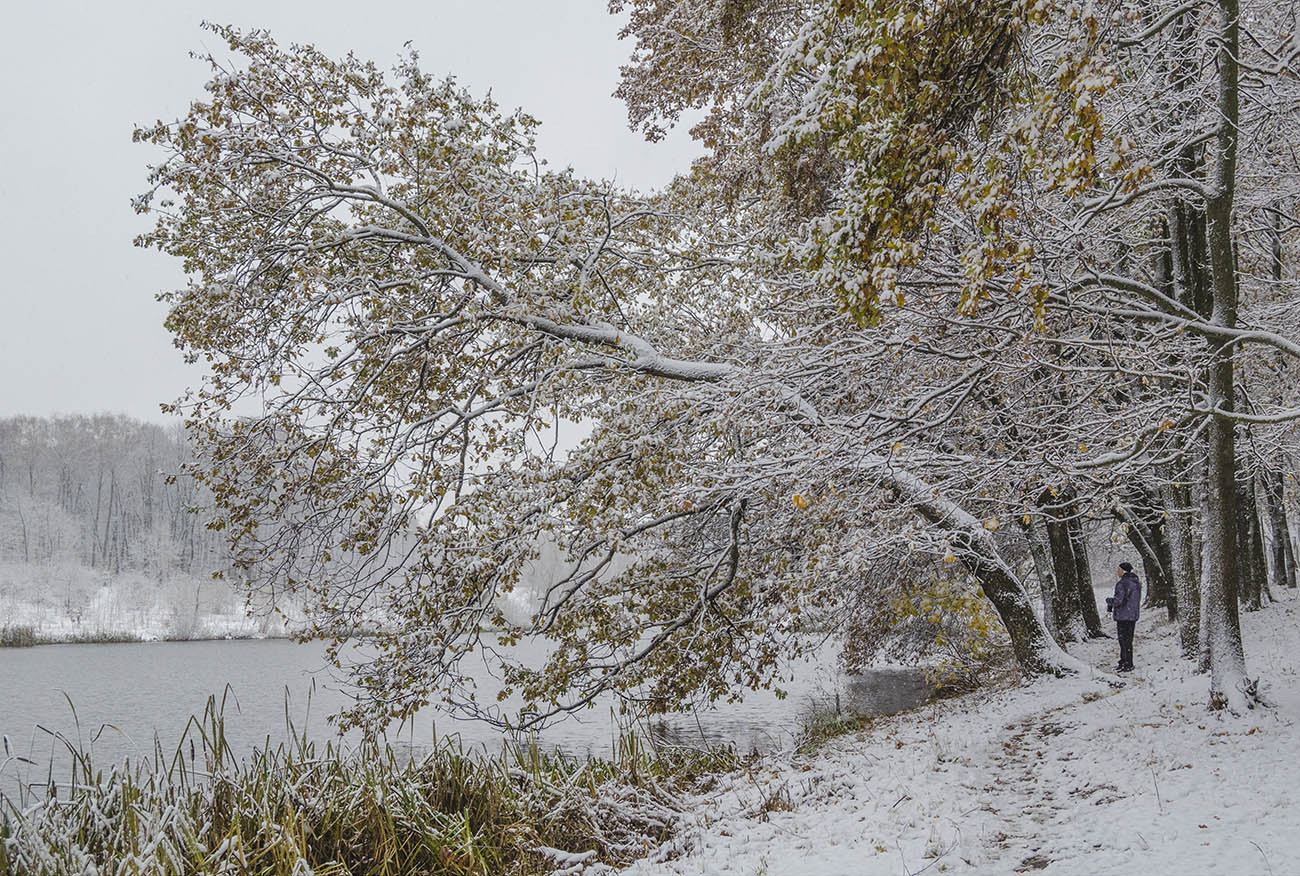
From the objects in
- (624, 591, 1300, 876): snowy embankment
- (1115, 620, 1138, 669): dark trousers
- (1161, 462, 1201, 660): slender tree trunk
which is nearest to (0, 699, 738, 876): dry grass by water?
(624, 591, 1300, 876): snowy embankment

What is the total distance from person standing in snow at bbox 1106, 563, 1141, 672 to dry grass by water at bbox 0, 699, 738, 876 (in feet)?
25.2

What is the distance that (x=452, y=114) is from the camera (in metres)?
8.94

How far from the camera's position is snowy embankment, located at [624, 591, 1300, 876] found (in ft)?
14.9

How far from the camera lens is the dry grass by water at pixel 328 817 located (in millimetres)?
4734

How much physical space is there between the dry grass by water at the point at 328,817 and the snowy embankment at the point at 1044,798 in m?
0.83

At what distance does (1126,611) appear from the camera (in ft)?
39.9

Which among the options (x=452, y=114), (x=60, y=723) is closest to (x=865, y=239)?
(x=452, y=114)

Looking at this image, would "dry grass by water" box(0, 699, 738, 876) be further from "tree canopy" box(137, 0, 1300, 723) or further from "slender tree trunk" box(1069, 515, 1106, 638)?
"slender tree trunk" box(1069, 515, 1106, 638)

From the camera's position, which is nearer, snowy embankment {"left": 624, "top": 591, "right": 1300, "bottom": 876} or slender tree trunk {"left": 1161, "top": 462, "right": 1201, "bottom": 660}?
snowy embankment {"left": 624, "top": 591, "right": 1300, "bottom": 876}

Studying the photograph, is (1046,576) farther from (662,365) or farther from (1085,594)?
(662,365)

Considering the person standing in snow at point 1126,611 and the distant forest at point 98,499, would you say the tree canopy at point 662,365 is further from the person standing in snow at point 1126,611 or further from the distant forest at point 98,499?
the distant forest at point 98,499

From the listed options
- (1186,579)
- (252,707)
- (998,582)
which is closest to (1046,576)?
(1186,579)

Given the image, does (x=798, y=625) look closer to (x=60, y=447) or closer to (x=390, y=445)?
(x=390, y=445)

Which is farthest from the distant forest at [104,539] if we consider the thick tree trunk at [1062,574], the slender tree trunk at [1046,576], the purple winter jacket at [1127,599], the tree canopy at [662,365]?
the purple winter jacket at [1127,599]
